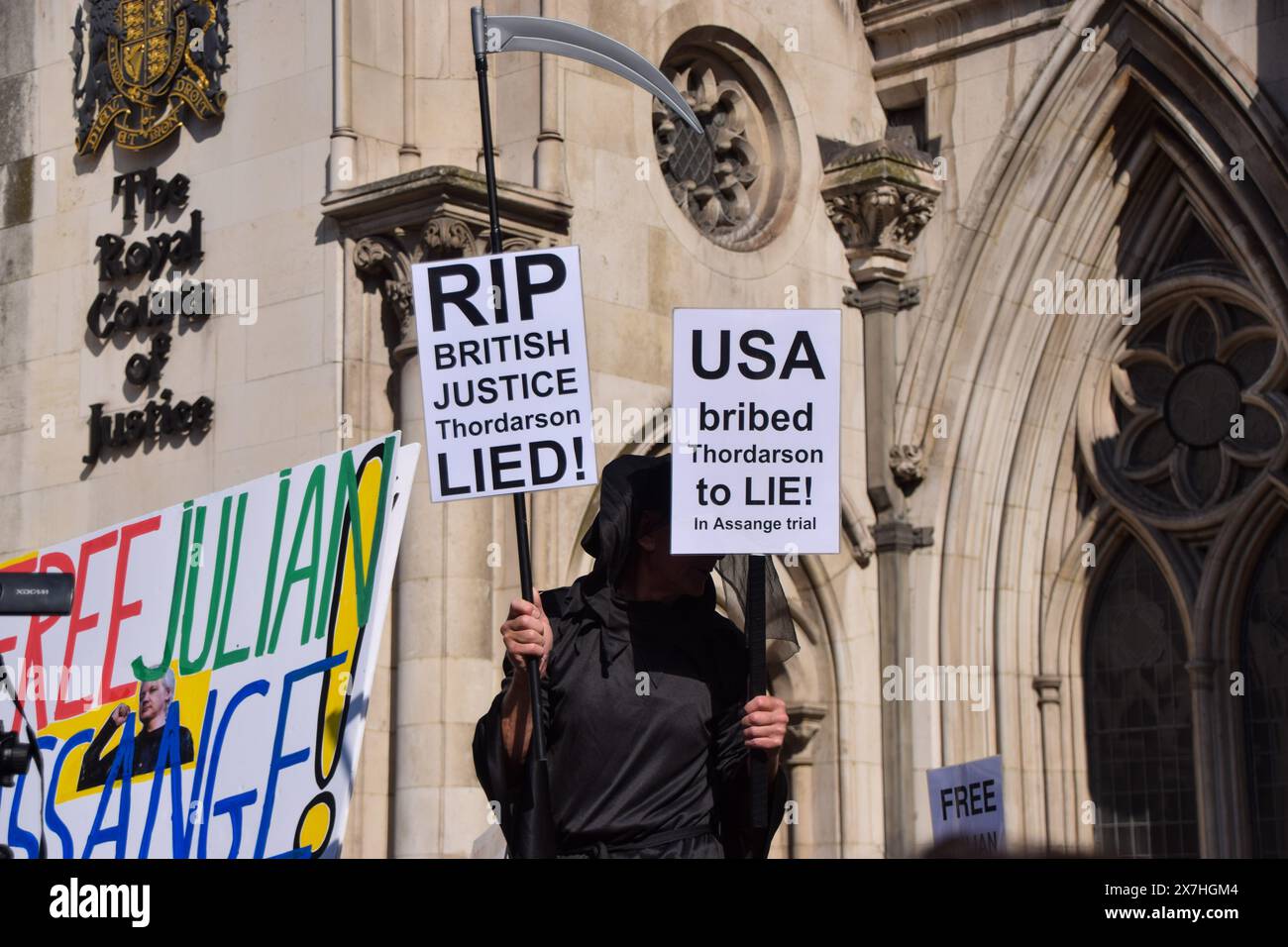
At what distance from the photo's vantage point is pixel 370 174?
46.6 feet

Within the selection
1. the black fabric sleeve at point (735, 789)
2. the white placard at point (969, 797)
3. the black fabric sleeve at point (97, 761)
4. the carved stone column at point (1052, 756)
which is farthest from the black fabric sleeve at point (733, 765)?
the carved stone column at point (1052, 756)

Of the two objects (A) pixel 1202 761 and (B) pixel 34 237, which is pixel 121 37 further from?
(A) pixel 1202 761

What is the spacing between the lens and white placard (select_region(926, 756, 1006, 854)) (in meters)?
13.5

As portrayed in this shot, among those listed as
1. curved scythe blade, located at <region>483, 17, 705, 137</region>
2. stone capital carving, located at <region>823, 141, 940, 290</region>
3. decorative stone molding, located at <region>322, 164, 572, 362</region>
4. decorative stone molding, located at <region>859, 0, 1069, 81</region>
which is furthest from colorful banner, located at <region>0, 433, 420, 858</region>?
decorative stone molding, located at <region>859, 0, 1069, 81</region>

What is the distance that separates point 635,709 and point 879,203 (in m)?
10.7

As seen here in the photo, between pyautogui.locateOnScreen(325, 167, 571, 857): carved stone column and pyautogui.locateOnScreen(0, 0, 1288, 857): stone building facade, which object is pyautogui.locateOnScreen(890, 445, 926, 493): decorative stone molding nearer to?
pyautogui.locateOnScreen(0, 0, 1288, 857): stone building facade

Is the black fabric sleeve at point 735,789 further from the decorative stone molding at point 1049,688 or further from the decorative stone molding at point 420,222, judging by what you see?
the decorative stone molding at point 1049,688

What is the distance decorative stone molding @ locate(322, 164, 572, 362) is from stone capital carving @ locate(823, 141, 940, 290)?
2755 mm

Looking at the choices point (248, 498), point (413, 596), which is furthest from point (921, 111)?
point (248, 498)

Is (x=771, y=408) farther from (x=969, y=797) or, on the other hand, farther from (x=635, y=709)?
(x=969, y=797)

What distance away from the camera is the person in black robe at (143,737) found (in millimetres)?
7711

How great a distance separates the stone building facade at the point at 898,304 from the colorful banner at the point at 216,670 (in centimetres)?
595

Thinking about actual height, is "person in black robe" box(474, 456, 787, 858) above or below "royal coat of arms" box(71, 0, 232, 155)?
below
